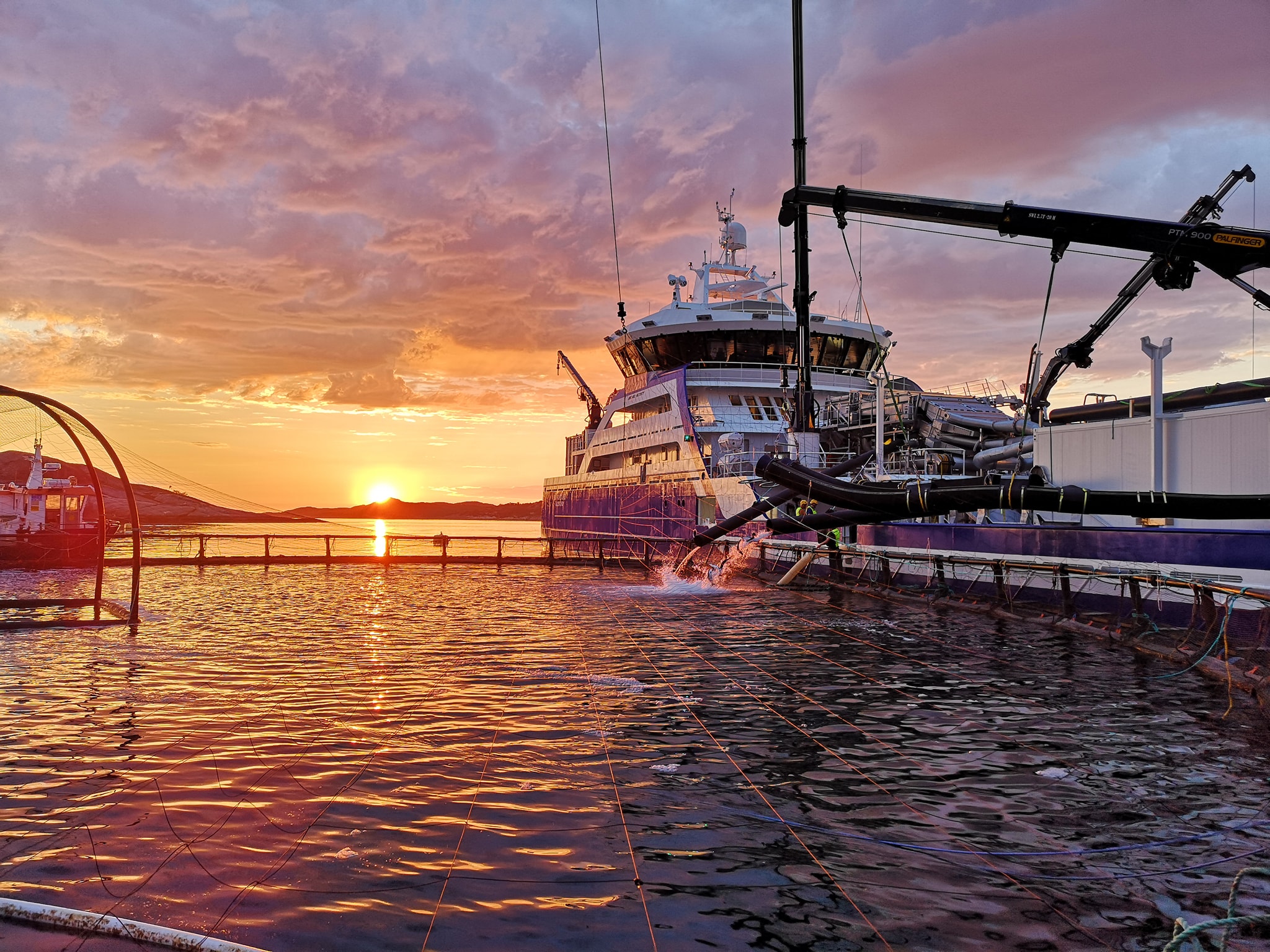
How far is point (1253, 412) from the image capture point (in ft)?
54.6

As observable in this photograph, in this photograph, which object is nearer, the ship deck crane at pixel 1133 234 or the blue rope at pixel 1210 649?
the blue rope at pixel 1210 649

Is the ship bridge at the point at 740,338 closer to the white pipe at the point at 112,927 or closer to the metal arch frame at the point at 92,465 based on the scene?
the metal arch frame at the point at 92,465

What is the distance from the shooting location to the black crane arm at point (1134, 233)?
16828mm

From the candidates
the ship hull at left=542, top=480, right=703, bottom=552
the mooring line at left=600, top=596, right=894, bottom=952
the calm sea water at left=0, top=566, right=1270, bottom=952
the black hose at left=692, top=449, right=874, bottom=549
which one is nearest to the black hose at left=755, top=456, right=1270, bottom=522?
the calm sea water at left=0, top=566, right=1270, bottom=952

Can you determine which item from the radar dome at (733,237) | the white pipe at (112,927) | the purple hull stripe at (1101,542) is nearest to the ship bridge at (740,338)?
the radar dome at (733,237)

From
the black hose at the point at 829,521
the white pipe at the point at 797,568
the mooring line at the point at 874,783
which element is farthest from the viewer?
the white pipe at the point at 797,568

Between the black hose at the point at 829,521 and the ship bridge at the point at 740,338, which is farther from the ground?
the ship bridge at the point at 740,338

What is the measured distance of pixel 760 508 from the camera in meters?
21.2

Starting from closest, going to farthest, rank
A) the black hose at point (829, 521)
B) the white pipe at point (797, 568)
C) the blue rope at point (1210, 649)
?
1. the blue rope at point (1210, 649)
2. the black hose at point (829, 521)
3. the white pipe at point (797, 568)

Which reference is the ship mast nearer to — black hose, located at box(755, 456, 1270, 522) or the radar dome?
black hose, located at box(755, 456, 1270, 522)

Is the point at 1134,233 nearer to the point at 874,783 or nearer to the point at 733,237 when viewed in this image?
the point at 874,783

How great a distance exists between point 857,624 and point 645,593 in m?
9.55

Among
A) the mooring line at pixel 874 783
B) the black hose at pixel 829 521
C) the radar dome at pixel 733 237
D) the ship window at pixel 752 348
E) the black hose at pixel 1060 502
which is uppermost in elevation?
the radar dome at pixel 733 237

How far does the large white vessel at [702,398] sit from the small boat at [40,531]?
2490 centimetres
